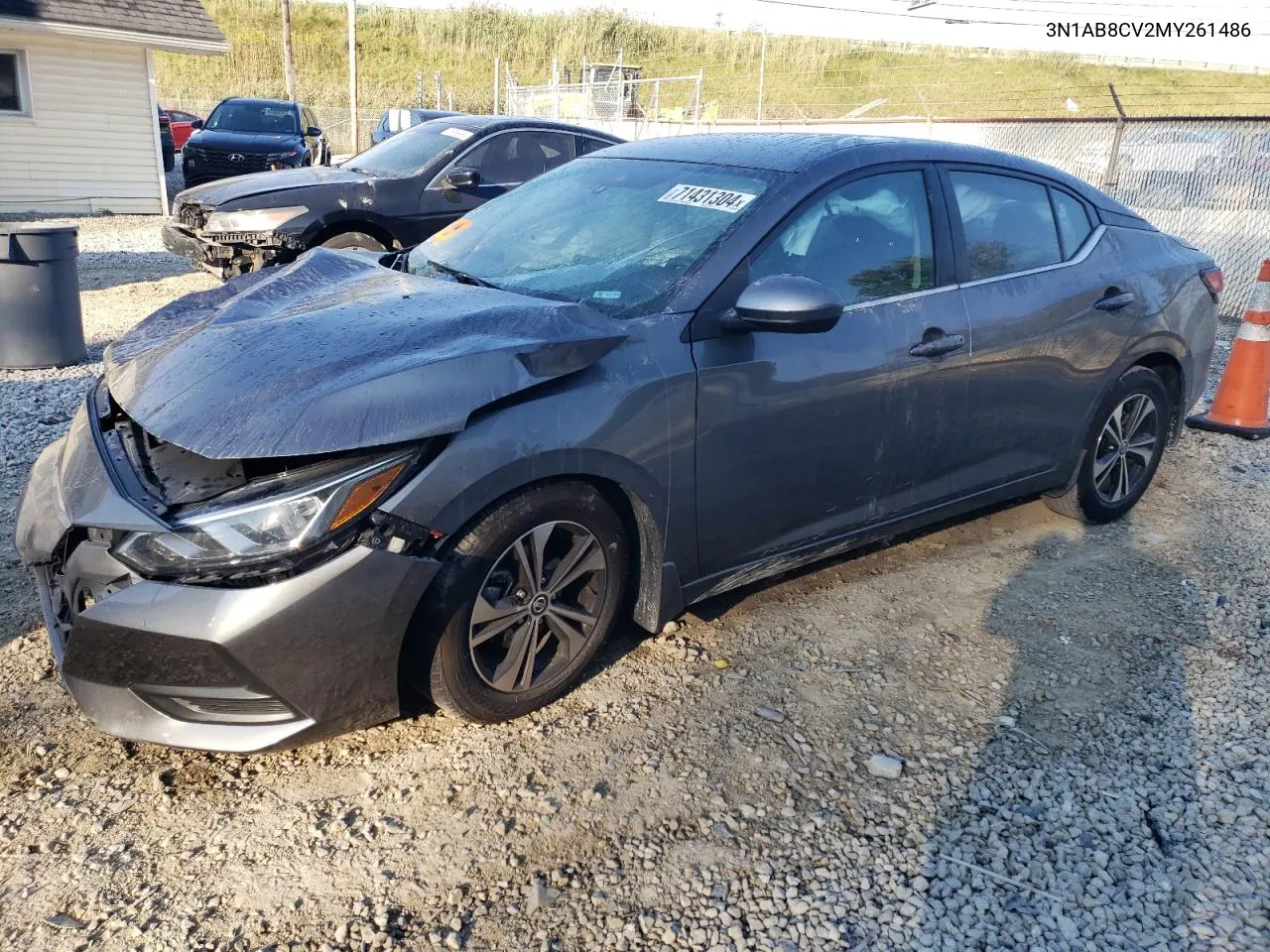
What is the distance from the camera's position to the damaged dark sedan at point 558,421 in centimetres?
254

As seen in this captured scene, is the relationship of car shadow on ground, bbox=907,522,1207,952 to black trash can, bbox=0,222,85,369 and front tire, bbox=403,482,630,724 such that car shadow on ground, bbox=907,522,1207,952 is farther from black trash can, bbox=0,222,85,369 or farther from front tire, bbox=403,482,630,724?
black trash can, bbox=0,222,85,369

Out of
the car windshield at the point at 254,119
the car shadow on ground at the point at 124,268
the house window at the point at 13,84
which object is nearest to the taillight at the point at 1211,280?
the car shadow on ground at the point at 124,268

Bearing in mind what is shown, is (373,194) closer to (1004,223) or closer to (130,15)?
(1004,223)

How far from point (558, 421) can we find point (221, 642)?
40.6 inches

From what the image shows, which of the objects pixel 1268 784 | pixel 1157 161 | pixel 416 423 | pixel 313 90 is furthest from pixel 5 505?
pixel 313 90

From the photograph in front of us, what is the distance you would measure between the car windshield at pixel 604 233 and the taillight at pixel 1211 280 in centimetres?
264

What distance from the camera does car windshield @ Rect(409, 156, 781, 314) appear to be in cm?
335

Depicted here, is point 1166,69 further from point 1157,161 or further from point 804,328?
point 804,328

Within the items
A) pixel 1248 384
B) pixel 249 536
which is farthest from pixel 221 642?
pixel 1248 384

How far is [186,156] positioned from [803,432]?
16.6m

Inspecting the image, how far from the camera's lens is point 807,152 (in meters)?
3.67

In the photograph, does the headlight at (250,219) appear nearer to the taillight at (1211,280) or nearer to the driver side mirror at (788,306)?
the driver side mirror at (788,306)

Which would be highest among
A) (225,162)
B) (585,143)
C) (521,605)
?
(585,143)

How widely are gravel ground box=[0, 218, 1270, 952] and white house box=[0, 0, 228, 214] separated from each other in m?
15.6
